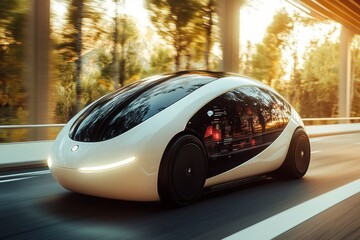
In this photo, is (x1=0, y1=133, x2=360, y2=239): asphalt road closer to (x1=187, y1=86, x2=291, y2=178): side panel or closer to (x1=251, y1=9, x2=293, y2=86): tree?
(x1=187, y1=86, x2=291, y2=178): side panel

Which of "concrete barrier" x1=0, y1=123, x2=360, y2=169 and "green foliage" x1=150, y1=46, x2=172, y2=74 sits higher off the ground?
"green foliage" x1=150, y1=46, x2=172, y2=74

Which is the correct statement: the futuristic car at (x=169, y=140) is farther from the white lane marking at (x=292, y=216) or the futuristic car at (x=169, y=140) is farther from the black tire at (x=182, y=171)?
the white lane marking at (x=292, y=216)

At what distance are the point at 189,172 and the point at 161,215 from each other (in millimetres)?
505

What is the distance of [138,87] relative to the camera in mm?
4910

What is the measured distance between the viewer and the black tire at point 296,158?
5.89 meters

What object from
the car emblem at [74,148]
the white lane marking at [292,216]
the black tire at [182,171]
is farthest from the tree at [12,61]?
the white lane marking at [292,216]

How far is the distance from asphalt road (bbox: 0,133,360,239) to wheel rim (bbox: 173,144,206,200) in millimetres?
167

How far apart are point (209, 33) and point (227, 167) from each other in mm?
13034

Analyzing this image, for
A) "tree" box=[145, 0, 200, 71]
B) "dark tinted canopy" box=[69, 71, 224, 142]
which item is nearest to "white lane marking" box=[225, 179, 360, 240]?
"dark tinted canopy" box=[69, 71, 224, 142]

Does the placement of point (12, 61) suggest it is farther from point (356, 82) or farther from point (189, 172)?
point (356, 82)

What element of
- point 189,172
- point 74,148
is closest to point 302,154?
point 189,172

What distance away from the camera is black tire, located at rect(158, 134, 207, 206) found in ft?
13.3

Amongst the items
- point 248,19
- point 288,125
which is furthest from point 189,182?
point 248,19

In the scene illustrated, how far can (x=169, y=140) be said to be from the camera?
4.11 m
